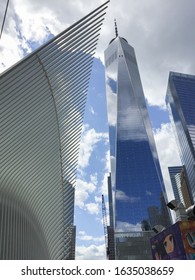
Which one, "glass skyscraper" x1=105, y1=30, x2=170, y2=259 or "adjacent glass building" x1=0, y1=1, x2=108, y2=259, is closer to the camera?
"adjacent glass building" x1=0, y1=1, x2=108, y2=259

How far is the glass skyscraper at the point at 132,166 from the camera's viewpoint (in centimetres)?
16988

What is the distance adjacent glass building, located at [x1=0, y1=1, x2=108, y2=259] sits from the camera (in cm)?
3475

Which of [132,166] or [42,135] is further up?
[132,166]

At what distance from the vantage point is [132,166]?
176250mm

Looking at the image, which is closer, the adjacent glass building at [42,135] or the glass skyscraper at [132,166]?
the adjacent glass building at [42,135]

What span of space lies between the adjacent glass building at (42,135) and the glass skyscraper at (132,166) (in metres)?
113

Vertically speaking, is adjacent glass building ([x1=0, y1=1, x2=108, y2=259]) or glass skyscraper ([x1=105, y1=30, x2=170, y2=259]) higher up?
glass skyscraper ([x1=105, y1=30, x2=170, y2=259])

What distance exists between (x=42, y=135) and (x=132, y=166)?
5345 inches

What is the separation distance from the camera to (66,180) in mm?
56531

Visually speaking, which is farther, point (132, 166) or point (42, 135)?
point (132, 166)

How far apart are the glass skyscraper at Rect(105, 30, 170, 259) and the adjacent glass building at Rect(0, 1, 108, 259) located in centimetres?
11326
